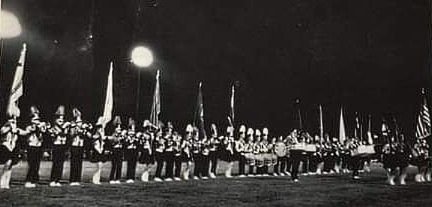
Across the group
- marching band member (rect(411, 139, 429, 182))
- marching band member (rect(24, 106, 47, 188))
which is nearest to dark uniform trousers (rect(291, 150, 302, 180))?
marching band member (rect(411, 139, 429, 182))

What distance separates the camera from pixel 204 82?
25.5 m

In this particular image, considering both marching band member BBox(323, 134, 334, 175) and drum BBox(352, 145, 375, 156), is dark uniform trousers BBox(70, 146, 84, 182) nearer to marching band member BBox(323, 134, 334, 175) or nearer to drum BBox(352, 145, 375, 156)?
marching band member BBox(323, 134, 334, 175)

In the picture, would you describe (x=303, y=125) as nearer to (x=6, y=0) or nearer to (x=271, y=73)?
(x=271, y=73)

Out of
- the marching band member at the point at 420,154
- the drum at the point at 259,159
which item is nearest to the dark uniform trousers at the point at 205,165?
the drum at the point at 259,159

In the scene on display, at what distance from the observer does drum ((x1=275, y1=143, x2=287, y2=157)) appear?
18159mm

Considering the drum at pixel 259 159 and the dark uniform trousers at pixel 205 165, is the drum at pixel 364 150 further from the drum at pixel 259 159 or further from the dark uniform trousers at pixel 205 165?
the dark uniform trousers at pixel 205 165

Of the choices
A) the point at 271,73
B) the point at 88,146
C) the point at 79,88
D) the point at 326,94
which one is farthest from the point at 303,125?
the point at 88,146

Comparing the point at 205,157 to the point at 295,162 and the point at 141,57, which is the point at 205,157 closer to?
the point at 295,162

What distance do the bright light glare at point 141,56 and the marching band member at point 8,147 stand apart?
32.7ft

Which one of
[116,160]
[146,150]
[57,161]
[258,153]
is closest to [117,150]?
[116,160]

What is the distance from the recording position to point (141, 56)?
2175 cm

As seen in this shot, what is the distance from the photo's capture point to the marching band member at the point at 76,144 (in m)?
12.2

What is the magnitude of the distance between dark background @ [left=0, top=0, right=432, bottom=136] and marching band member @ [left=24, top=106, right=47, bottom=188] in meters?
2.23

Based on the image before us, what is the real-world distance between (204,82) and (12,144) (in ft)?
49.2
